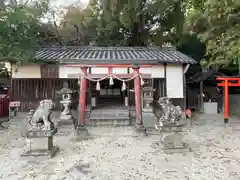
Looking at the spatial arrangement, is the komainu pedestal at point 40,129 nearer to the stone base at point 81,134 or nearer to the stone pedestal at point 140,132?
the stone base at point 81,134

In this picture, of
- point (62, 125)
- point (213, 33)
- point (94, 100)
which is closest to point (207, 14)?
point (213, 33)

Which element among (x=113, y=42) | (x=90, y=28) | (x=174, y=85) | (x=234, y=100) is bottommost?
(x=234, y=100)

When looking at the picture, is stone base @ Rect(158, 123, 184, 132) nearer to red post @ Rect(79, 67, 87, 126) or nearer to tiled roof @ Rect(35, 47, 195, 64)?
red post @ Rect(79, 67, 87, 126)

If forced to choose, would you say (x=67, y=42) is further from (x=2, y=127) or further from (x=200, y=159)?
(x=200, y=159)

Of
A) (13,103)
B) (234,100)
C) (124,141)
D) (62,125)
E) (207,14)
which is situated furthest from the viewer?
(234,100)

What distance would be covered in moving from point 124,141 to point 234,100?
9.74 m

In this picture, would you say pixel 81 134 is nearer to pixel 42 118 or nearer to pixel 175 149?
pixel 42 118

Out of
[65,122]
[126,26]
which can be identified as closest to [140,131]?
[65,122]

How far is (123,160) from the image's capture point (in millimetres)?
5875

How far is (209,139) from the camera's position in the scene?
7941mm

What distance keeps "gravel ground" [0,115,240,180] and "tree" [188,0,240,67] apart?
10.5ft

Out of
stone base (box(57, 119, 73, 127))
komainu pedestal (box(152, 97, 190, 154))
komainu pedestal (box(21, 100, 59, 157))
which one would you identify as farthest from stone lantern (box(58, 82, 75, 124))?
komainu pedestal (box(152, 97, 190, 154))

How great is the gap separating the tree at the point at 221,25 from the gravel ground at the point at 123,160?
3.21m

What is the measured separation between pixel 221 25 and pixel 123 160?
22.7 feet
